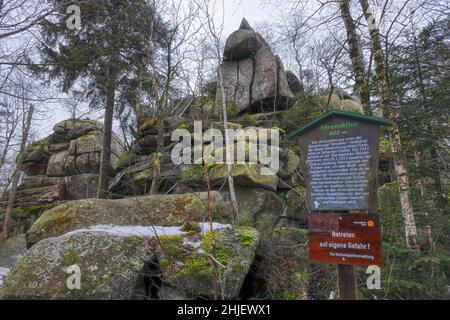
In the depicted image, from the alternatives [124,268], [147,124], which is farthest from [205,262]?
[147,124]

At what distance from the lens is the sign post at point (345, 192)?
10.3 feet

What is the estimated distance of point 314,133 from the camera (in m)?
3.68

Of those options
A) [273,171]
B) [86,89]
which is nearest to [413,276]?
[273,171]

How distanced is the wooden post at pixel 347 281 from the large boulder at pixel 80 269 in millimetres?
2560

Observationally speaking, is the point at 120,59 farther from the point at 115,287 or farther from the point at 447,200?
the point at 447,200

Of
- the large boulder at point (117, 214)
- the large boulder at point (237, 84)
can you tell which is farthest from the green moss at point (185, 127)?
the large boulder at point (117, 214)

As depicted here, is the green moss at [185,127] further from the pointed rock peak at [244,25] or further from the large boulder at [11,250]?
the pointed rock peak at [244,25]

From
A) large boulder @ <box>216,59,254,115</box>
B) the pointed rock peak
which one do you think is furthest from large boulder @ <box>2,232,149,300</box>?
the pointed rock peak

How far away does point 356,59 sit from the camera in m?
7.05

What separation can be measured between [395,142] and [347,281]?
12.8 feet

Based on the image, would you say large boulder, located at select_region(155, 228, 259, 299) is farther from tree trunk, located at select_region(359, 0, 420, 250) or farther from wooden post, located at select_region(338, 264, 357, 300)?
tree trunk, located at select_region(359, 0, 420, 250)

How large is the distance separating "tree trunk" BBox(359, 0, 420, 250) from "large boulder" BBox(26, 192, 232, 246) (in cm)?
361
